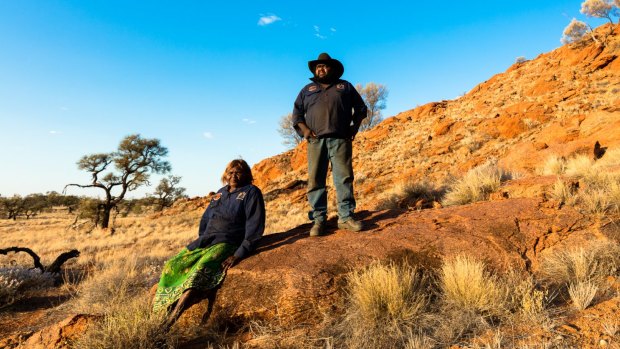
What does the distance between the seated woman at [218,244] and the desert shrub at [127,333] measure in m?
0.14

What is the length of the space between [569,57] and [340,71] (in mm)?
29255

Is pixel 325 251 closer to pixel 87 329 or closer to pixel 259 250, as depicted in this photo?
pixel 259 250

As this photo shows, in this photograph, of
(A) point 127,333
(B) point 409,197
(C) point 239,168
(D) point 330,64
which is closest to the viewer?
(A) point 127,333

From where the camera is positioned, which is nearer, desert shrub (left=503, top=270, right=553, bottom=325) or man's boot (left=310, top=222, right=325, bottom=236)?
desert shrub (left=503, top=270, right=553, bottom=325)

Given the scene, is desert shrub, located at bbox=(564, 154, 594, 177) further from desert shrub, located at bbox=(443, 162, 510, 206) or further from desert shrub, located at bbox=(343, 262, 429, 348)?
desert shrub, located at bbox=(343, 262, 429, 348)

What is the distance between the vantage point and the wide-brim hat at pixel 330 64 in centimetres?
441

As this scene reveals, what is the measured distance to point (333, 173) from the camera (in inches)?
176

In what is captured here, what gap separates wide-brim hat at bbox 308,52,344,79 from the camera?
441cm

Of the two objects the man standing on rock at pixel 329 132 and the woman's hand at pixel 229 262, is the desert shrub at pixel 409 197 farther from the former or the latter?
the woman's hand at pixel 229 262

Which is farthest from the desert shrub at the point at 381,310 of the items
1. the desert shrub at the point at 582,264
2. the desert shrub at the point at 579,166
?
the desert shrub at the point at 579,166

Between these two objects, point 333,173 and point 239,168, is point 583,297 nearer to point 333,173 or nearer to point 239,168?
point 333,173

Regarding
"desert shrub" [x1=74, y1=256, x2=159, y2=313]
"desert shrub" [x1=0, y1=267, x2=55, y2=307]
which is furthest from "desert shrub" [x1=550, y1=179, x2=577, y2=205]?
"desert shrub" [x1=0, y1=267, x2=55, y2=307]

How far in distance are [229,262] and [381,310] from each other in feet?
5.27

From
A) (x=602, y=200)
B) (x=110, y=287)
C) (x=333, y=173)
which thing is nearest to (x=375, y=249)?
(x=333, y=173)
